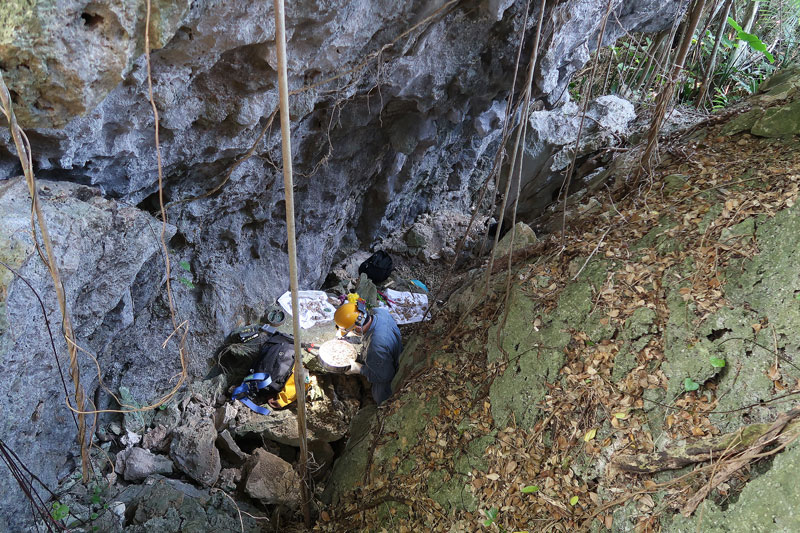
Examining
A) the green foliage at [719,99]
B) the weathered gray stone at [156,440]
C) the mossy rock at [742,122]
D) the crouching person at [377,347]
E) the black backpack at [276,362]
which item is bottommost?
the weathered gray stone at [156,440]

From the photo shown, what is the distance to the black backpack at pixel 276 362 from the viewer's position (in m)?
4.59

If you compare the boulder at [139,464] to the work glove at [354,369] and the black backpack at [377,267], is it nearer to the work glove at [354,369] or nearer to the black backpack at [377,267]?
the work glove at [354,369]

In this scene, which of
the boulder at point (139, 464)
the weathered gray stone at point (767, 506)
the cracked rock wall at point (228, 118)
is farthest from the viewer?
the boulder at point (139, 464)

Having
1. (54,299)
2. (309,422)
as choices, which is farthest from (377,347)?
(54,299)

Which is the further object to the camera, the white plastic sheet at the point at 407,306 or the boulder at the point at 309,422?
the white plastic sheet at the point at 407,306

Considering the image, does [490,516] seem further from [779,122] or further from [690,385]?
[779,122]

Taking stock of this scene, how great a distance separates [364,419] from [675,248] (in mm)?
2762

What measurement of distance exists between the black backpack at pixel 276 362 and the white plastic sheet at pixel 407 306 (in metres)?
1.48

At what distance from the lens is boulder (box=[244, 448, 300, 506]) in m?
3.50

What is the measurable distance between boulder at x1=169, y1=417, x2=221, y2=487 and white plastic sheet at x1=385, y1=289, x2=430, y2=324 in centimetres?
255

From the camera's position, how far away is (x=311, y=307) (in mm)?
5602

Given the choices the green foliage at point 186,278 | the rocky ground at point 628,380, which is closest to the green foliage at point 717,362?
the rocky ground at point 628,380

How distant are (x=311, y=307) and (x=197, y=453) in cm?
221

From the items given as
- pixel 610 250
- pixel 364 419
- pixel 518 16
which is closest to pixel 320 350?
pixel 364 419
